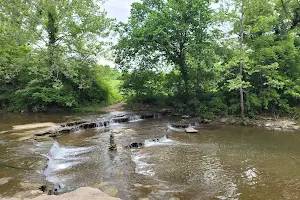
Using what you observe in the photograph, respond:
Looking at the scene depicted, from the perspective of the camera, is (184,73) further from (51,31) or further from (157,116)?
(51,31)

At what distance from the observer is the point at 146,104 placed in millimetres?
21891

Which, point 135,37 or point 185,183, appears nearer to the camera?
point 185,183

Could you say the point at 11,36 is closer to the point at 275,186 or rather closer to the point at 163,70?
the point at 163,70

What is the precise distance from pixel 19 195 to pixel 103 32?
1783 centimetres

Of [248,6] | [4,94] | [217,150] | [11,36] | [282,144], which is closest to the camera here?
[217,150]

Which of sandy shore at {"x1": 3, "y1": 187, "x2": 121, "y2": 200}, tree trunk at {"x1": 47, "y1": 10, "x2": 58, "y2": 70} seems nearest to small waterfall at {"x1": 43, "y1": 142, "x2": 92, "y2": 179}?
sandy shore at {"x1": 3, "y1": 187, "x2": 121, "y2": 200}

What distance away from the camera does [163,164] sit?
870 cm

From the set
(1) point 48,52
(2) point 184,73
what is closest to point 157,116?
(2) point 184,73

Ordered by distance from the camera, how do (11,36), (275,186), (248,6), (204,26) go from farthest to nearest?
(11,36) → (204,26) → (248,6) → (275,186)

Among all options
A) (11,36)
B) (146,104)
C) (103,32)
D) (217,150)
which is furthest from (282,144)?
(11,36)

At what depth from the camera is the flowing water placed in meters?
6.67

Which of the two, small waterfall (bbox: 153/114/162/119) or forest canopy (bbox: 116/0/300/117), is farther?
small waterfall (bbox: 153/114/162/119)

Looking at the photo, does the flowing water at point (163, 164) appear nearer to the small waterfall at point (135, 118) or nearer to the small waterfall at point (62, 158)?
the small waterfall at point (62, 158)

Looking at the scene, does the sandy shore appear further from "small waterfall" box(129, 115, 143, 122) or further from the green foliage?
the green foliage
